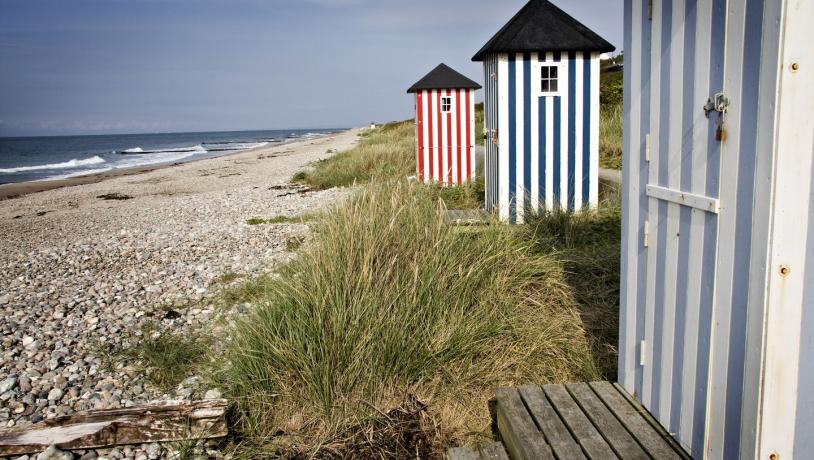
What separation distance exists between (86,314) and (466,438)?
4.16m

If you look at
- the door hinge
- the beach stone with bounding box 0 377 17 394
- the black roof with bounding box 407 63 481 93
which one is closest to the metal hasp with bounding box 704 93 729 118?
the door hinge

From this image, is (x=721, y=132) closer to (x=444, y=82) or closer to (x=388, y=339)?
(x=388, y=339)

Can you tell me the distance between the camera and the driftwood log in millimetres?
3396

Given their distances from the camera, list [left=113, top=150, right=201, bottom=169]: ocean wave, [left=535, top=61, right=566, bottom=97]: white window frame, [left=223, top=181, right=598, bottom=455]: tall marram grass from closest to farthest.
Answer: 1. [left=223, top=181, right=598, bottom=455]: tall marram grass
2. [left=535, top=61, right=566, bottom=97]: white window frame
3. [left=113, top=150, right=201, bottom=169]: ocean wave

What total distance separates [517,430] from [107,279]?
5.95m

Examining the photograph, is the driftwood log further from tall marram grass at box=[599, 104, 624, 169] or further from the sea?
the sea

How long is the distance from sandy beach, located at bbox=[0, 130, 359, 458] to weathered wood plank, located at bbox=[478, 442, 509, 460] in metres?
1.88

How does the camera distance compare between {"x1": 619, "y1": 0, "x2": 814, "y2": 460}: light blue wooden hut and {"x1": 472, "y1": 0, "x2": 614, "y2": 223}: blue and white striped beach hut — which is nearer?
{"x1": 619, "y1": 0, "x2": 814, "y2": 460}: light blue wooden hut

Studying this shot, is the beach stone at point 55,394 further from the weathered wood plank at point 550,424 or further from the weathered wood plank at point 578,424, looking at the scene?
the weathered wood plank at point 578,424

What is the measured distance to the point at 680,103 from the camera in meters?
2.53

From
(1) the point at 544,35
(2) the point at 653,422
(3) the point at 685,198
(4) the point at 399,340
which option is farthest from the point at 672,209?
(1) the point at 544,35

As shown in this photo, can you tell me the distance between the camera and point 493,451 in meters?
3.04

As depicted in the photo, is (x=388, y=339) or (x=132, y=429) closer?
(x=132, y=429)

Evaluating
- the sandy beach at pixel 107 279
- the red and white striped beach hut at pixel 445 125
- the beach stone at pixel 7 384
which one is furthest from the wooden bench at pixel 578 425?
the red and white striped beach hut at pixel 445 125
